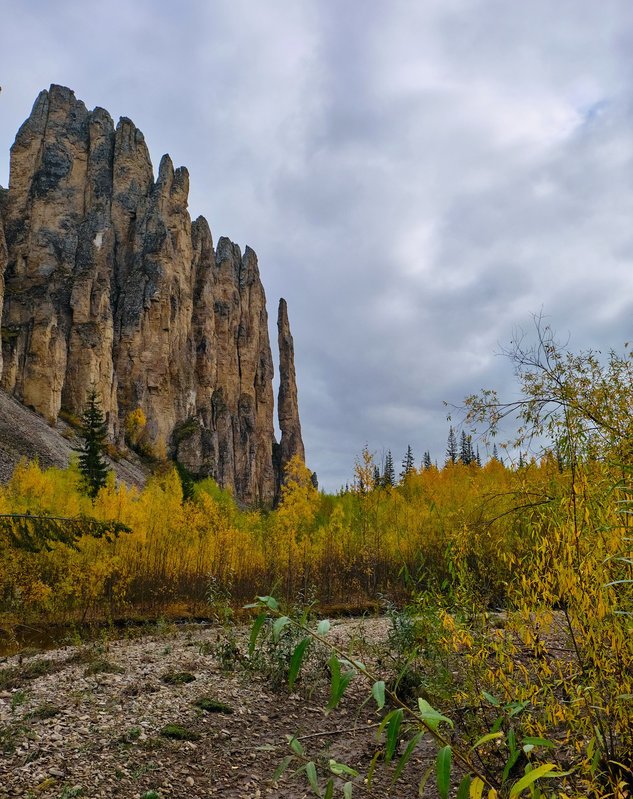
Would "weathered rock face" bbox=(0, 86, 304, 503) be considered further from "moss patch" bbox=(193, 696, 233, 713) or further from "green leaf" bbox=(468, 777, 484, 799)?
"green leaf" bbox=(468, 777, 484, 799)

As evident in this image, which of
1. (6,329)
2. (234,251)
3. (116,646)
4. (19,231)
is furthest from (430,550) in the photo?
(234,251)

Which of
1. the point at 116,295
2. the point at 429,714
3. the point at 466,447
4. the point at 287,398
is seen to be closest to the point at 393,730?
the point at 429,714

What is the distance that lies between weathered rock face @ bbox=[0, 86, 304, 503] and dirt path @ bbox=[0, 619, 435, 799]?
43.7 metres

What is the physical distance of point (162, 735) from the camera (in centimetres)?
538

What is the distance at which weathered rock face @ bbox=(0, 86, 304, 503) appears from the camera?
52469 mm

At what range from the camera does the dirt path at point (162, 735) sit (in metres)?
4.52

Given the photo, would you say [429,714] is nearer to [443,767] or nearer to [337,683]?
[443,767]

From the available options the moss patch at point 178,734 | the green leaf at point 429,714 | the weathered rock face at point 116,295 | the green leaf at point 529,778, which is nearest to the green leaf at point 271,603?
the green leaf at point 429,714

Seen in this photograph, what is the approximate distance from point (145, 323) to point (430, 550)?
52378mm

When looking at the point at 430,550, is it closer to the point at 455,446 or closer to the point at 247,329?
the point at 455,446

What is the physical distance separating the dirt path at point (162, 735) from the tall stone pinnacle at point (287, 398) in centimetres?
8158

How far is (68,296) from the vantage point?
5688 centimetres

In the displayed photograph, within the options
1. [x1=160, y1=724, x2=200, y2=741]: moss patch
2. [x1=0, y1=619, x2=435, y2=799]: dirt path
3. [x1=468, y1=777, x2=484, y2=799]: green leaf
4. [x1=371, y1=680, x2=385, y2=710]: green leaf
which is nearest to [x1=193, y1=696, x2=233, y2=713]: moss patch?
[x1=0, y1=619, x2=435, y2=799]: dirt path

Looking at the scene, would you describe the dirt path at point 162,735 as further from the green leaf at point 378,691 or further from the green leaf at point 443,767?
the green leaf at point 378,691
